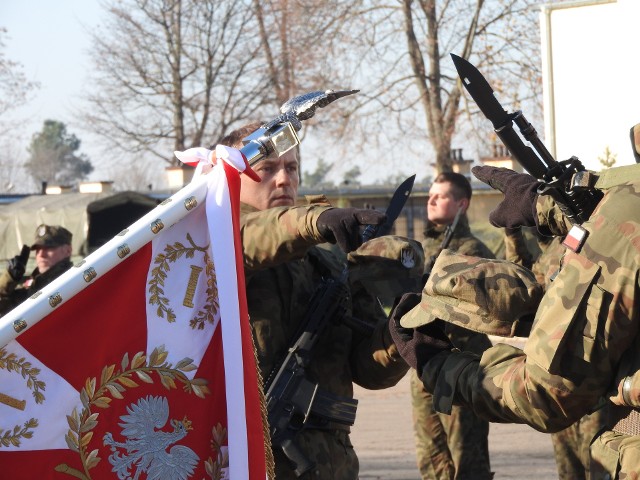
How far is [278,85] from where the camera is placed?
28.4 metres

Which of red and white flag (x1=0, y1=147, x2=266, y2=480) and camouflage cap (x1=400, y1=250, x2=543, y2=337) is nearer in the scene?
red and white flag (x1=0, y1=147, x2=266, y2=480)

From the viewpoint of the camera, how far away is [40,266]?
8.52 metres

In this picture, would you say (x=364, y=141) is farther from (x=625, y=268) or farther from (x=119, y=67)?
(x=625, y=268)

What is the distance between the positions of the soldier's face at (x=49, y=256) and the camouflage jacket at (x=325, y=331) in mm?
4981

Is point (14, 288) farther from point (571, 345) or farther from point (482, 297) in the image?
point (571, 345)

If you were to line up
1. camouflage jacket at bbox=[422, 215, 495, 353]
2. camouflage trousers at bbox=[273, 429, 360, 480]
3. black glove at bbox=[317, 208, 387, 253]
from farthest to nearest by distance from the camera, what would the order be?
camouflage jacket at bbox=[422, 215, 495, 353] < camouflage trousers at bbox=[273, 429, 360, 480] < black glove at bbox=[317, 208, 387, 253]

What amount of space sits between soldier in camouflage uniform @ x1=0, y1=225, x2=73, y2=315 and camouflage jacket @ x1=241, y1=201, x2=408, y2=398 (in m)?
4.93

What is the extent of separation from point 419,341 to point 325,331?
76 cm

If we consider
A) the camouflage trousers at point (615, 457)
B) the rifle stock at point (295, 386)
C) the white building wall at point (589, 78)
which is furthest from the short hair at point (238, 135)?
the white building wall at point (589, 78)

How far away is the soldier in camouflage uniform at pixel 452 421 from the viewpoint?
263 inches

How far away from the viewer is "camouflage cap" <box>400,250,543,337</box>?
283cm

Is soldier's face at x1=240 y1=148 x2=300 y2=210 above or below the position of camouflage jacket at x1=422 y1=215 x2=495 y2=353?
above

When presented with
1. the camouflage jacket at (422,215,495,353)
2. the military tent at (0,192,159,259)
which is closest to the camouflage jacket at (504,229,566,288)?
the camouflage jacket at (422,215,495,353)

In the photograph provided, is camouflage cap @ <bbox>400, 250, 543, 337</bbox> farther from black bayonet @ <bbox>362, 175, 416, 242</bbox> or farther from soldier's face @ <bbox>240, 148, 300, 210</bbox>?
soldier's face @ <bbox>240, 148, 300, 210</bbox>
